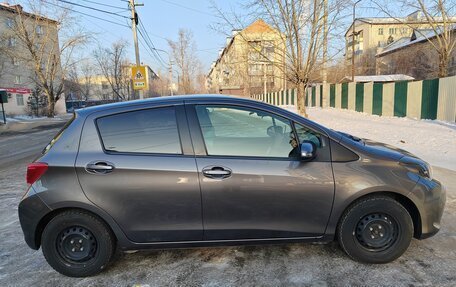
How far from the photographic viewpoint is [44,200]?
291cm

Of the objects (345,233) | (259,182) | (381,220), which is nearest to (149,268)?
(259,182)

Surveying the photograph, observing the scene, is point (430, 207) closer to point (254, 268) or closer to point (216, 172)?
point (254, 268)

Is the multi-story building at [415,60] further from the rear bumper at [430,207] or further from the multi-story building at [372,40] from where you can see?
the rear bumper at [430,207]

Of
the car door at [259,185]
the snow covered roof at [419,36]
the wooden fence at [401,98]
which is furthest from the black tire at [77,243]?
the snow covered roof at [419,36]

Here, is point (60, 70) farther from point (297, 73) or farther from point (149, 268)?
point (149, 268)

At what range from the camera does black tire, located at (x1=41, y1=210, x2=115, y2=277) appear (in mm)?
2973

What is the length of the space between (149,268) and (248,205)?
3.91 feet

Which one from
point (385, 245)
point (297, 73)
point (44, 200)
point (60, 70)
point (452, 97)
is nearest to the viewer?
point (44, 200)

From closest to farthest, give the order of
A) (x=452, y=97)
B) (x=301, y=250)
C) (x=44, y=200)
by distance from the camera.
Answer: (x=44, y=200), (x=301, y=250), (x=452, y=97)

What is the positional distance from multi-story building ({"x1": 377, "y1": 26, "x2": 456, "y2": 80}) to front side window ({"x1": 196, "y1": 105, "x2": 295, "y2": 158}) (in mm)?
37643

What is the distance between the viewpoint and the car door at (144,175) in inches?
114

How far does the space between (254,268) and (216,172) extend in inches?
40.1

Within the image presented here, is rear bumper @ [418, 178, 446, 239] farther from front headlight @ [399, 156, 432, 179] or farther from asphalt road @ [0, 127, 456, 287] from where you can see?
asphalt road @ [0, 127, 456, 287]

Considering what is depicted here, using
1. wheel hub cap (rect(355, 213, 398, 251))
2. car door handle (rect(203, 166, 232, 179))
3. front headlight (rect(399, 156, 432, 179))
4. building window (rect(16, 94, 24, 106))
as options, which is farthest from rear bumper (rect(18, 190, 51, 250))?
building window (rect(16, 94, 24, 106))
